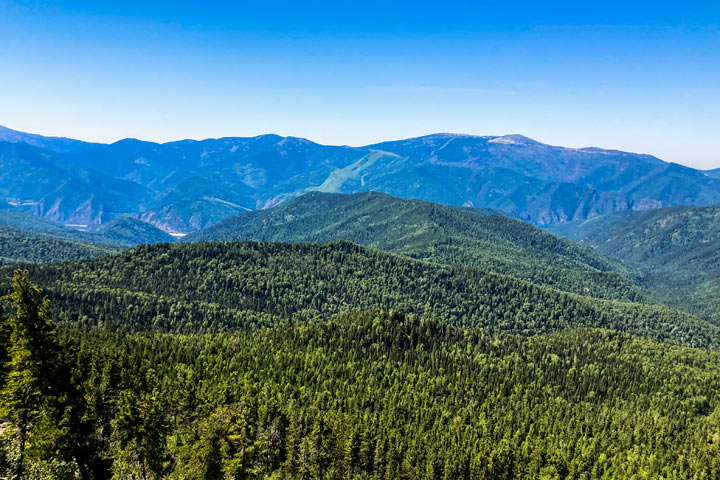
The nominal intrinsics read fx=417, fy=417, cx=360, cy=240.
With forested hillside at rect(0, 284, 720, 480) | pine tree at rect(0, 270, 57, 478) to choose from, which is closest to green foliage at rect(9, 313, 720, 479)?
forested hillside at rect(0, 284, 720, 480)

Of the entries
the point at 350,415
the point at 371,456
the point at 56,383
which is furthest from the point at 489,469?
the point at 56,383

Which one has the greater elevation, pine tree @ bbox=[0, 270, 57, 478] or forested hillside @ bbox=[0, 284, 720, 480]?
pine tree @ bbox=[0, 270, 57, 478]

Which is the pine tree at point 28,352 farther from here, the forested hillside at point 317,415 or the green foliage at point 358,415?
the green foliage at point 358,415

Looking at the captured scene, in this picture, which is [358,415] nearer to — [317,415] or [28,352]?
[317,415]

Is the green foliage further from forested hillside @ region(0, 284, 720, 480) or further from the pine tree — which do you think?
the pine tree

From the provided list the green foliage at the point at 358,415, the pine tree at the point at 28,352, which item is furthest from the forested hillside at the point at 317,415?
the green foliage at the point at 358,415

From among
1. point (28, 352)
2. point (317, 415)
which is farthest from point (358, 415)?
point (28, 352)

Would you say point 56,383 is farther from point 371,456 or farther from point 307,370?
point 307,370

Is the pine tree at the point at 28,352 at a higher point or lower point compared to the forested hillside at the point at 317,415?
higher
